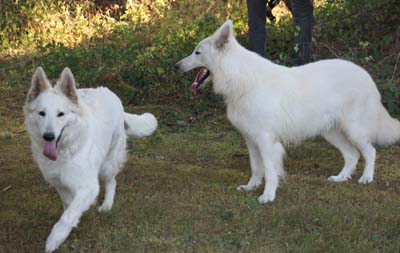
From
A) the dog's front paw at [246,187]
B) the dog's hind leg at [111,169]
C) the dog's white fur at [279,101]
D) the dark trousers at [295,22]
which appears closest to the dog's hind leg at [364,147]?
the dog's white fur at [279,101]

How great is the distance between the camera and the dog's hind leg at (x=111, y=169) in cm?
482

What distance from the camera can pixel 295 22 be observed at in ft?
23.8

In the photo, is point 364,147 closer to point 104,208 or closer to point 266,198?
point 266,198

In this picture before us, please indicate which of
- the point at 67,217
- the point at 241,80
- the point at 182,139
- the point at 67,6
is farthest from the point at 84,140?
the point at 67,6

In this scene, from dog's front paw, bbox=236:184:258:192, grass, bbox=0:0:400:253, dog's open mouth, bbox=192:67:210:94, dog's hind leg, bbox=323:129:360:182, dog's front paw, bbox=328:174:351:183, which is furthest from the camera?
dog's hind leg, bbox=323:129:360:182

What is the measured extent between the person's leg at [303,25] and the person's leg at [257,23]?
36 centimetres

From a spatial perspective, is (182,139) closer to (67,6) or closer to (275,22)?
(275,22)

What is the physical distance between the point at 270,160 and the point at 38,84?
2035mm

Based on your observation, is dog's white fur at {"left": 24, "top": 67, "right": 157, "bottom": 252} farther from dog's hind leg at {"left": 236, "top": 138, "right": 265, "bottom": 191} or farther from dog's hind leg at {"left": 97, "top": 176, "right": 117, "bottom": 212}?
dog's hind leg at {"left": 236, "top": 138, "right": 265, "bottom": 191}

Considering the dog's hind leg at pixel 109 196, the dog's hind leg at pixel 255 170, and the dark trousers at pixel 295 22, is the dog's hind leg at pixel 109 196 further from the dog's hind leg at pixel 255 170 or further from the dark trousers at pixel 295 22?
the dark trousers at pixel 295 22

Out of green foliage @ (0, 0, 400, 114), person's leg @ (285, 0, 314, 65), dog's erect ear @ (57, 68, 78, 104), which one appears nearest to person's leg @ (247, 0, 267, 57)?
person's leg @ (285, 0, 314, 65)

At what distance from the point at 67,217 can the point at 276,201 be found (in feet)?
5.96

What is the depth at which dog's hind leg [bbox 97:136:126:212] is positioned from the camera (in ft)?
15.8

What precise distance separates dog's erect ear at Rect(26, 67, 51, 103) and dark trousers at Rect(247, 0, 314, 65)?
357 cm
